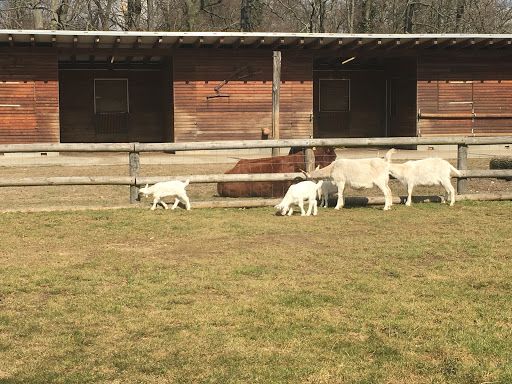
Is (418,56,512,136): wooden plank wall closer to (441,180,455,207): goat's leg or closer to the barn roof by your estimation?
the barn roof

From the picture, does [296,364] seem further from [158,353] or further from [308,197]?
[308,197]

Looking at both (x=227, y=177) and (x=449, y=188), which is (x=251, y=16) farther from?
(x=449, y=188)

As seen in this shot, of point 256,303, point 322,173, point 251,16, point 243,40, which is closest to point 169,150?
point 322,173

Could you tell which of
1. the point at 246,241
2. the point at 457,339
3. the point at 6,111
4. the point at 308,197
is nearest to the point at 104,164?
the point at 6,111

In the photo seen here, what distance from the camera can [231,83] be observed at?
23.6 metres

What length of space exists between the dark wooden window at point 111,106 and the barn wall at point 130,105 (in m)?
0.13

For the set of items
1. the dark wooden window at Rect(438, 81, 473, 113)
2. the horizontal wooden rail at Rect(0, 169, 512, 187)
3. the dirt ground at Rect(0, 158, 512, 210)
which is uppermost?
the dark wooden window at Rect(438, 81, 473, 113)

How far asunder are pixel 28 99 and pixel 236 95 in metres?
6.82

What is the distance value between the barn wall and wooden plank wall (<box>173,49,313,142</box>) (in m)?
3.09

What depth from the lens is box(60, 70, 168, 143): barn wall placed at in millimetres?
27312

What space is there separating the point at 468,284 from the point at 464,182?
6.04 meters

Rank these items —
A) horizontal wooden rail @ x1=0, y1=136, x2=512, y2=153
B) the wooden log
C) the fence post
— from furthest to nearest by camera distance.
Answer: the fence post
horizontal wooden rail @ x1=0, y1=136, x2=512, y2=153
the wooden log

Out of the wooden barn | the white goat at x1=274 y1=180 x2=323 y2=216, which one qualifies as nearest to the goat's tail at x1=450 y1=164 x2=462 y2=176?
the white goat at x1=274 y1=180 x2=323 y2=216

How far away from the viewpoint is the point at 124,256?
7.04 metres
